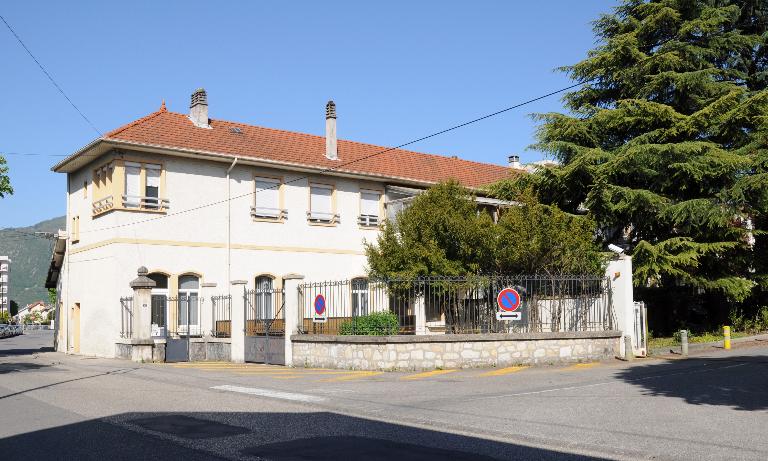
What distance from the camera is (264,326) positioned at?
23000 mm

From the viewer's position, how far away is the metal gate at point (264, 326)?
21.8m

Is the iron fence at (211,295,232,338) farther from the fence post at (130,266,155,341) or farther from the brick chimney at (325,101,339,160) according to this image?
the brick chimney at (325,101,339,160)

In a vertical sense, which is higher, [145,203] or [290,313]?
[145,203]

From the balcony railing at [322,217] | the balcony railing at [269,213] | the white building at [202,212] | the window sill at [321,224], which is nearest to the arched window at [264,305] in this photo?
the white building at [202,212]

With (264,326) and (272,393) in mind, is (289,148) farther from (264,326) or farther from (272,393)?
(272,393)

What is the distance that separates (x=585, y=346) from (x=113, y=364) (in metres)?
14.6

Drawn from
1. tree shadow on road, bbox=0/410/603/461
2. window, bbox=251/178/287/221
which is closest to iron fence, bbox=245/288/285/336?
window, bbox=251/178/287/221

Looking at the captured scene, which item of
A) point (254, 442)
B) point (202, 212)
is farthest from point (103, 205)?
point (254, 442)

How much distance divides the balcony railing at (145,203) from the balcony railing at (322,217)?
649 centimetres

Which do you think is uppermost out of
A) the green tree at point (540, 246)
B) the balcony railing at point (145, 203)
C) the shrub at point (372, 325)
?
the balcony railing at point (145, 203)

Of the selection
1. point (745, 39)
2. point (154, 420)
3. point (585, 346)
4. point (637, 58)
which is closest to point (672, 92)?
point (637, 58)

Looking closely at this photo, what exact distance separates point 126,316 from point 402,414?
18.4m

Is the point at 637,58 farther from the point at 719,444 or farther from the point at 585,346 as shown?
the point at 719,444

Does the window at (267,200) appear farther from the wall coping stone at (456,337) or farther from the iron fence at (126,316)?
the wall coping stone at (456,337)
